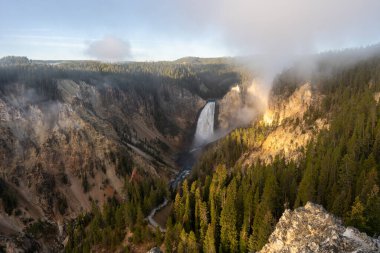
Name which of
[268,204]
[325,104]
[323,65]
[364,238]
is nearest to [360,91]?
[325,104]

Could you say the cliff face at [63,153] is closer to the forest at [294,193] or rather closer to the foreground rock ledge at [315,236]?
the forest at [294,193]

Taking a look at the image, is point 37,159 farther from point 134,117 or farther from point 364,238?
point 364,238

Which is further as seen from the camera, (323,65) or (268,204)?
(323,65)

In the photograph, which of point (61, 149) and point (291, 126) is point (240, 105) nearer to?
point (291, 126)

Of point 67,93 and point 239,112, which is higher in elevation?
point 67,93

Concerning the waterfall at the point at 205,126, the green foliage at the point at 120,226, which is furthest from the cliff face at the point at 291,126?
the waterfall at the point at 205,126

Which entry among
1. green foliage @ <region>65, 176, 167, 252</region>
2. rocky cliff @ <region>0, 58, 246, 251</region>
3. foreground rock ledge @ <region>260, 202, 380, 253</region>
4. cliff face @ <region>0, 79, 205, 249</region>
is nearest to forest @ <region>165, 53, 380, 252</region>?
green foliage @ <region>65, 176, 167, 252</region>
